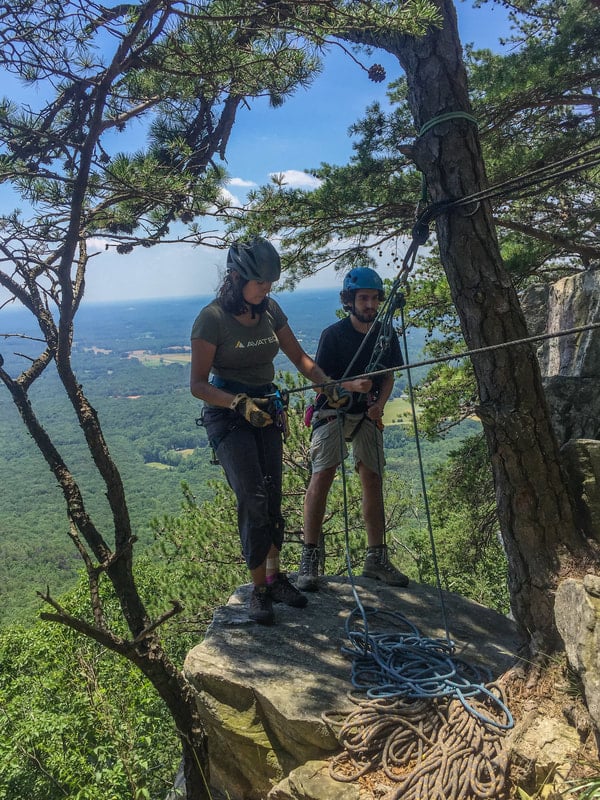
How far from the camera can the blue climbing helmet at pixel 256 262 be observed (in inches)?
A: 118

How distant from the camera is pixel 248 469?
3.06 metres

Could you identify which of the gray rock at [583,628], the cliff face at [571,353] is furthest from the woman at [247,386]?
the cliff face at [571,353]

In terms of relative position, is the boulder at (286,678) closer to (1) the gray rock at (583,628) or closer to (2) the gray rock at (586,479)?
(1) the gray rock at (583,628)

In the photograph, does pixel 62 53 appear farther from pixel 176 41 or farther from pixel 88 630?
pixel 88 630

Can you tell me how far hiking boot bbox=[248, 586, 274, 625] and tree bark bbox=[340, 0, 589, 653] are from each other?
4.64ft

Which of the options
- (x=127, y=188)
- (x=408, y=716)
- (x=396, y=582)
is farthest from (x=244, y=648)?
(x=127, y=188)

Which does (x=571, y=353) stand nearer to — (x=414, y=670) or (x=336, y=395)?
(x=336, y=395)

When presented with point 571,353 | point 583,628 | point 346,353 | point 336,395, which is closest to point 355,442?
point 336,395

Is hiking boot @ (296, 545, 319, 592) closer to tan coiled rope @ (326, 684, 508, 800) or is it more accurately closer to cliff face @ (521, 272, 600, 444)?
tan coiled rope @ (326, 684, 508, 800)

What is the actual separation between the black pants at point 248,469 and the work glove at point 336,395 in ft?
1.65

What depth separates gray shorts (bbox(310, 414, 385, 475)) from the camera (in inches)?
148

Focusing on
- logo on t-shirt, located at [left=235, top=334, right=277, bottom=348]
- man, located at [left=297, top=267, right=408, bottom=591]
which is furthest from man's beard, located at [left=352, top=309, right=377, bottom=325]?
logo on t-shirt, located at [left=235, top=334, right=277, bottom=348]

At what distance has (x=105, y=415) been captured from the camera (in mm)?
129000

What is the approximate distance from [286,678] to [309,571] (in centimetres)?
101
